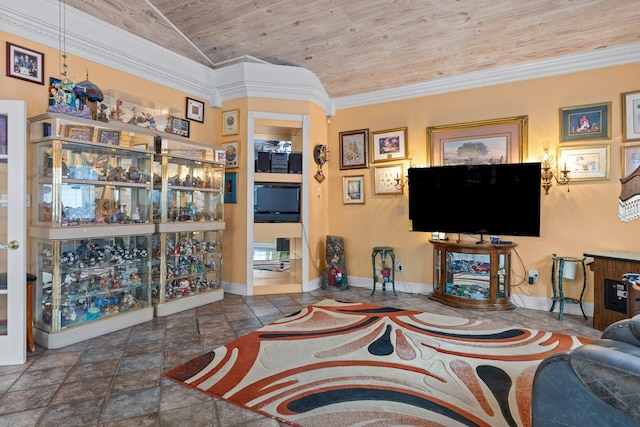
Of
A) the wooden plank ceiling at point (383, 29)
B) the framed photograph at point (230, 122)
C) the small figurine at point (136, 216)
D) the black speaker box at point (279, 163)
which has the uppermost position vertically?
the wooden plank ceiling at point (383, 29)

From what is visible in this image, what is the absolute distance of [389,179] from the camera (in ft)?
17.3

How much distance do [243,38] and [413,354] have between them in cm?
397

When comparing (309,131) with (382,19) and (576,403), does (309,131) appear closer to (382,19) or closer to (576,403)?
(382,19)

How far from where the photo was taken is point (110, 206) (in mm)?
3596

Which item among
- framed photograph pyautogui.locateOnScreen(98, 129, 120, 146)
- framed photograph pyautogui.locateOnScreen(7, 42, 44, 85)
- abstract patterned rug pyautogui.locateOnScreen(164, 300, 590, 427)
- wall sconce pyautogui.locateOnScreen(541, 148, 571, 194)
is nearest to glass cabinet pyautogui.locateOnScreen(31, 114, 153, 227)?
framed photograph pyautogui.locateOnScreen(98, 129, 120, 146)

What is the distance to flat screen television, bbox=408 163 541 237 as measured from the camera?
413cm

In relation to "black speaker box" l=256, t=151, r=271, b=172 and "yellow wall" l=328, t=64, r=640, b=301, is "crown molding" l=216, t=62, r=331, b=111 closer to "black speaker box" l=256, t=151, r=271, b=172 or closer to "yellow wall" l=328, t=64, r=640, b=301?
"black speaker box" l=256, t=151, r=271, b=172

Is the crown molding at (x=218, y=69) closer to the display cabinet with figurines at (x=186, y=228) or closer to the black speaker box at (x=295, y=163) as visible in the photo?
the black speaker box at (x=295, y=163)

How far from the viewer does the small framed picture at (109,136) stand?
3.37 meters

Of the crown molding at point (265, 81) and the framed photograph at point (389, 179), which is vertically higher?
the crown molding at point (265, 81)

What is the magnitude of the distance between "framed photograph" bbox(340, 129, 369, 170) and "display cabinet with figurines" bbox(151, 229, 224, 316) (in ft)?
7.74

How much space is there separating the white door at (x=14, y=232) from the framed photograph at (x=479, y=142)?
180 inches

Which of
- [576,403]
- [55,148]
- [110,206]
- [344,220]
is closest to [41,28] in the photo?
[55,148]

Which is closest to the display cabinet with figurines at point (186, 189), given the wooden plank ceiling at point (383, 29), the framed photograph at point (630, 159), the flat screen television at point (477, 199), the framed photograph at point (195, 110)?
the framed photograph at point (195, 110)
